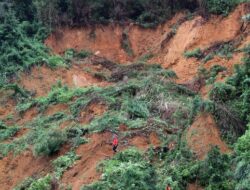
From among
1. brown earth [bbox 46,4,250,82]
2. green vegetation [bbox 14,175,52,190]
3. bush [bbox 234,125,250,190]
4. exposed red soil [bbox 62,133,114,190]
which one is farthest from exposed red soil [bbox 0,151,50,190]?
brown earth [bbox 46,4,250,82]

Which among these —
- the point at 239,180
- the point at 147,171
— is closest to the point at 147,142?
the point at 147,171

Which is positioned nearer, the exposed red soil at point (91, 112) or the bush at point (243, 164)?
the bush at point (243, 164)

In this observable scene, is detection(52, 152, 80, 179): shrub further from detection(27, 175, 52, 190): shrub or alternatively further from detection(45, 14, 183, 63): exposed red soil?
detection(45, 14, 183, 63): exposed red soil

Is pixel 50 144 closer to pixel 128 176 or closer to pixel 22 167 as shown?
pixel 22 167

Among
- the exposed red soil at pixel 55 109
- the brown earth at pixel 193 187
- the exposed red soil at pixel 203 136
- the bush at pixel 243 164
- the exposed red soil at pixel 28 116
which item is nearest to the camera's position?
the bush at pixel 243 164

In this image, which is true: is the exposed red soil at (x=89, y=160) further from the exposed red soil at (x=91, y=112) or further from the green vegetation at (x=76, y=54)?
the green vegetation at (x=76, y=54)

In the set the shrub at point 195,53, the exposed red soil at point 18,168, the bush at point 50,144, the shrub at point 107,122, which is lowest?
the exposed red soil at point 18,168

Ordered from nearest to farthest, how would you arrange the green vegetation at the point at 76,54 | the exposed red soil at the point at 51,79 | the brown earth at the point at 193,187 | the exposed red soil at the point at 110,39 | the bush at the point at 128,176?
the bush at the point at 128,176 < the brown earth at the point at 193,187 < the exposed red soil at the point at 51,79 < the green vegetation at the point at 76,54 < the exposed red soil at the point at 110,39

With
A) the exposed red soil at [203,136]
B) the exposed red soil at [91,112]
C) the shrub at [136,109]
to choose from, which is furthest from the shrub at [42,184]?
the exposed red soil at [203,136]
